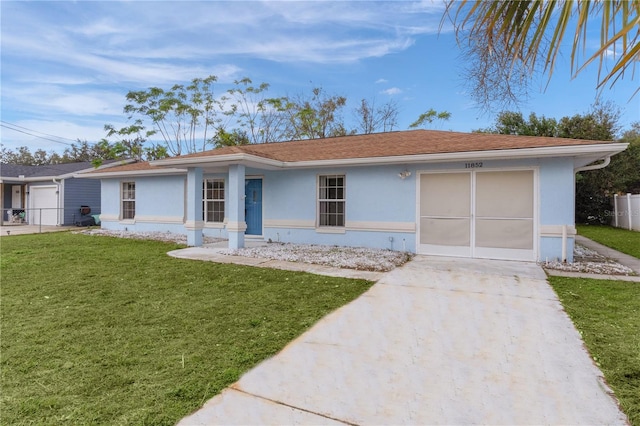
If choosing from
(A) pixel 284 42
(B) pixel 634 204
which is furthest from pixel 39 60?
(B) pixel 634 204

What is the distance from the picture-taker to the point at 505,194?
27.6 feet

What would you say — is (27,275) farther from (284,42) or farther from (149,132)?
(149,132)

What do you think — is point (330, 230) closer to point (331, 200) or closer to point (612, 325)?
point (331, 200)

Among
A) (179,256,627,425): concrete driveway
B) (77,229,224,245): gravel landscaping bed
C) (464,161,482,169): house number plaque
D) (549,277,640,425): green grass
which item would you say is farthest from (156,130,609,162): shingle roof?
(179,256,627,425): concrete driveway

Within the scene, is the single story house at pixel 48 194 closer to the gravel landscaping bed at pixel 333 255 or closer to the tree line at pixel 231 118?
the tree line at pixel 231 118

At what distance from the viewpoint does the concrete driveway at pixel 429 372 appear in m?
2.41

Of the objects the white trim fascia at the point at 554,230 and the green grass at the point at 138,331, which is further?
the white trim fascia at the point at 554,230

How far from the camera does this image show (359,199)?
32.8 feet

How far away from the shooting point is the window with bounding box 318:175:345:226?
34.2ft

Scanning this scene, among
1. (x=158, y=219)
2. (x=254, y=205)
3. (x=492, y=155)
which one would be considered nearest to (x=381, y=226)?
(x=492, y=155)

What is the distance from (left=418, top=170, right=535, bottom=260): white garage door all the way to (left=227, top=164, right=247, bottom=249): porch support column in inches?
195

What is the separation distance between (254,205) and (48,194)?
53.9ft

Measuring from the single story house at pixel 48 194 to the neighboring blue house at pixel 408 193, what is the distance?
1122cm

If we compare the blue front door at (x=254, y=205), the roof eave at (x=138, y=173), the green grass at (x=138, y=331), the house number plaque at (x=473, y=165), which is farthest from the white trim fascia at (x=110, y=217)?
the house number plaque at (x=473, y=165)
